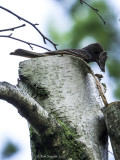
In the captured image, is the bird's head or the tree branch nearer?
the tree branch

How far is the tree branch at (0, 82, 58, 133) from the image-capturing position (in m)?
1.64

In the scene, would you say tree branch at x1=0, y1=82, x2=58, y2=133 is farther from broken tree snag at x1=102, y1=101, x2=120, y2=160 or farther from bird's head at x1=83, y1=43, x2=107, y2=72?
bird's head at x1=83, y1=43, x2=107, y2=72

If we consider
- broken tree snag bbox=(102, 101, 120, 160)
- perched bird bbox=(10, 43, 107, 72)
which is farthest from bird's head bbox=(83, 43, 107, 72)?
broken tree snag bbox=(102, 101, 120, 160)

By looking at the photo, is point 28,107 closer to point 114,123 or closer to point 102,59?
point 114,123

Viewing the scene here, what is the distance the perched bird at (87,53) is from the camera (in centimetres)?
230

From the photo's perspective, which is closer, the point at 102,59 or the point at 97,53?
the point at 102,59

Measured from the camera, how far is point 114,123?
190 cm

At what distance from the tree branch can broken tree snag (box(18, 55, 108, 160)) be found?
2.3 inches

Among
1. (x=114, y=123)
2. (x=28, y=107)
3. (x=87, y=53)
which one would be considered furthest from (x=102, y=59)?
(x=28, y=107)

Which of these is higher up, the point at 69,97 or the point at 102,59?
the point at 102,59

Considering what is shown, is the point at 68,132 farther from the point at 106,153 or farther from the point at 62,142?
the point at 106,153

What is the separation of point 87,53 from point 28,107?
0.89 m

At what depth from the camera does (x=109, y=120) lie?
1930 mm

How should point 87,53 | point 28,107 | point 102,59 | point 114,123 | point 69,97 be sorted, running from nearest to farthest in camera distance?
point 28,107 < point 114,123 < point 69,97 < point 102,59 < point 87,53
